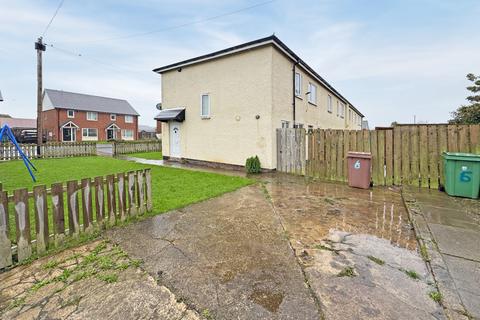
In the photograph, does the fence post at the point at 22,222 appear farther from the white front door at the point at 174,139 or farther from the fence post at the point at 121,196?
the white front door at the point at 174,139

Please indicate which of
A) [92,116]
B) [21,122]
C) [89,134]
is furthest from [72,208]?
[21,122]

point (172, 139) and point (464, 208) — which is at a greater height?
point (172, 139)

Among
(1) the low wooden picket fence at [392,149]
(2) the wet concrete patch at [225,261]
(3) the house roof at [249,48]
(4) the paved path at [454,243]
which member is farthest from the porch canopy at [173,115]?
(4) the paved path at [454,243]

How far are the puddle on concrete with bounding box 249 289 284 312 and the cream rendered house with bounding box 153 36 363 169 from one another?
28.0ft

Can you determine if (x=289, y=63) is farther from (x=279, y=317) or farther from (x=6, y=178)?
(x=6, y=178)

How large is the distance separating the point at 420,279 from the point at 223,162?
1048 centimetres

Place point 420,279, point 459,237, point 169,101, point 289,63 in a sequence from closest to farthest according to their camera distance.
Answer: point 420,279 < point 459,237 < point 289,63 < point 169,101

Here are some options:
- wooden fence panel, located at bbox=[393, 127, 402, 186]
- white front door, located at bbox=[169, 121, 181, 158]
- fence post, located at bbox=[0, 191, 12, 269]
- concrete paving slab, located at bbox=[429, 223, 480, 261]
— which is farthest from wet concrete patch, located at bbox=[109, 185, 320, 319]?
white front door, located at bbox=[169, 121, 181, 158]

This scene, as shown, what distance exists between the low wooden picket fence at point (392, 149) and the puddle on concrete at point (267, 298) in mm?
7438

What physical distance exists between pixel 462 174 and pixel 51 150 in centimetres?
2381

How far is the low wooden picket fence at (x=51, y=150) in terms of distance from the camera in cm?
1466

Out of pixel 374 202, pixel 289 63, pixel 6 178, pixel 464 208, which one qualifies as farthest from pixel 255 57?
pixel 6 178

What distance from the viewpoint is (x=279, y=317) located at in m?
2.11

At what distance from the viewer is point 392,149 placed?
7.86 metres
